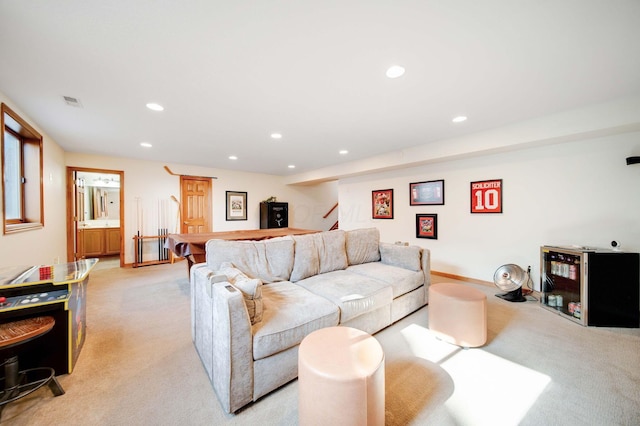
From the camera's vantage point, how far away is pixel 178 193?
5.70 metres

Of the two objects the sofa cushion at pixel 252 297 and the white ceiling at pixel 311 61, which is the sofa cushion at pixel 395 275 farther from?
the white ceiling at pixel 311 61

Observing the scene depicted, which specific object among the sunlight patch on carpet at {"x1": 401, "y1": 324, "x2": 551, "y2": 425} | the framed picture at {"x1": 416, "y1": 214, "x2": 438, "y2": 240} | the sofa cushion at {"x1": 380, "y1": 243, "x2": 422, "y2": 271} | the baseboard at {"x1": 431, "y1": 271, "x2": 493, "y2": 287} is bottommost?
the sunlight patch on carpet at {"x1": 401, "y1": 324, "x2": 551, "y2": 425}

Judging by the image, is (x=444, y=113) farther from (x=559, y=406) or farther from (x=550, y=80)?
(x=559, y=406)

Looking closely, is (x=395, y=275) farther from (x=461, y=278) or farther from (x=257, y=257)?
(x=461, y=278)

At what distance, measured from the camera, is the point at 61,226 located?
13.4ft

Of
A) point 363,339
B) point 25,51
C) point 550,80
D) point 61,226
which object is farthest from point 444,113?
point 61,226

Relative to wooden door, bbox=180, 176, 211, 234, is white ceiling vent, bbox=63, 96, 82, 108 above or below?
above

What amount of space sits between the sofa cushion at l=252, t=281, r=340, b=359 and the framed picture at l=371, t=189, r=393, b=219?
352 centimetres

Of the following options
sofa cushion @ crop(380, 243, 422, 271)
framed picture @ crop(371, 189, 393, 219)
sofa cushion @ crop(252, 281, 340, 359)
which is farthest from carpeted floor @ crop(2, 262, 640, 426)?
framed picture @ crop(371, 189, 393, 219)

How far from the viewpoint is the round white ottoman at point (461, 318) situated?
1993 millimetres

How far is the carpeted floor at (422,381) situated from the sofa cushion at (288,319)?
1.19ft

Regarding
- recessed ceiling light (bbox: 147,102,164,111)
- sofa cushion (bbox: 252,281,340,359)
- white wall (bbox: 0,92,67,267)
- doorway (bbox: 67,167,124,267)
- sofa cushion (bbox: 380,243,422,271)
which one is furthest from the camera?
doorway (bbox: 67,167,124,267)

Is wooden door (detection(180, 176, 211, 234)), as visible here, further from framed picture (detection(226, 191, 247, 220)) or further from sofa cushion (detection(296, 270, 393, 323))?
sofa cushion (detection(296, 270, 393, 323))

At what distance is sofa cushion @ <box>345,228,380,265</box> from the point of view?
10.2 feet
